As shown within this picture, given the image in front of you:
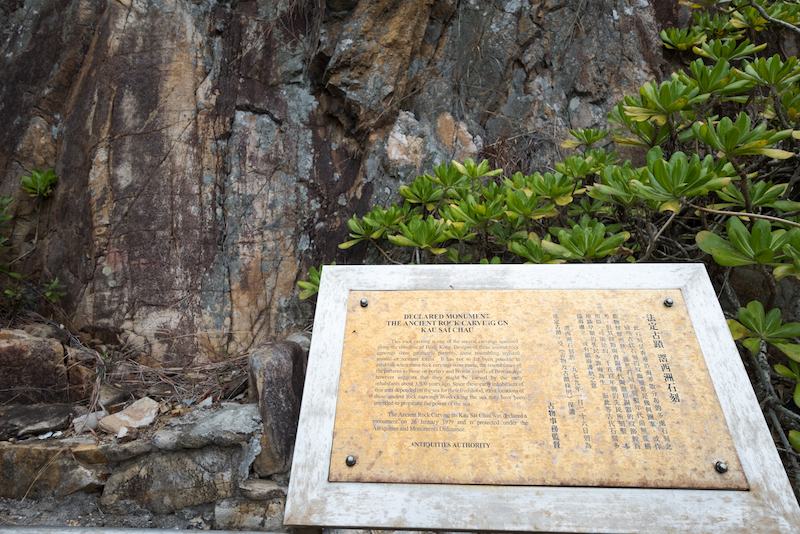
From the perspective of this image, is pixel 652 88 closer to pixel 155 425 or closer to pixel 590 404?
pixel 590 404

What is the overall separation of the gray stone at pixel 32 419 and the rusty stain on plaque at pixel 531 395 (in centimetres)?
207

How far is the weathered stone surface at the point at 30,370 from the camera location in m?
2.67

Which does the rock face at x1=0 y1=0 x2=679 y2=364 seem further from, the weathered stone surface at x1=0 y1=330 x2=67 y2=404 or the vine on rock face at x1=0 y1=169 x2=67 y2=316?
the weathered stone surface at x1=0 y1=330 x2=67 y2=404

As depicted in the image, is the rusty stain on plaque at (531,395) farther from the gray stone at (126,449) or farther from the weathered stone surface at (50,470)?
the weathered stone surface at (50,470)

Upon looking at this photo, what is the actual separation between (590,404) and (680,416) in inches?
11.0

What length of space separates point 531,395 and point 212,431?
1.65 m

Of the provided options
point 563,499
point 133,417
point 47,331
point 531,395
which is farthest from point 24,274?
point 563,499

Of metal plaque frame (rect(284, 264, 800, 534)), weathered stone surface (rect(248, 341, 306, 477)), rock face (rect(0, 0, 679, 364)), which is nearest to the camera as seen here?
metal plaque frame (rect(284, 264, 800, 534))

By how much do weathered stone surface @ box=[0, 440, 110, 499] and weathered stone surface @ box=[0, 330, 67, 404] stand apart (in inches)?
16.3

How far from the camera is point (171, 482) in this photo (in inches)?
89.4

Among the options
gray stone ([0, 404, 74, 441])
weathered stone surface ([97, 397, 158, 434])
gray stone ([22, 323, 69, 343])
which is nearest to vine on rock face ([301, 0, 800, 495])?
weathered stone surface ([97, 397, 158, 434])

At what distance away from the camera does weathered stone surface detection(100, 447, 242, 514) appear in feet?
7.39

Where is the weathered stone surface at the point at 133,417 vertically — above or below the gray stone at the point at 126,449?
above

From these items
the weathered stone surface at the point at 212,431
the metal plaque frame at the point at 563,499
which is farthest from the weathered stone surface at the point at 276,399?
the metal plaque frame at the point at 563,499
